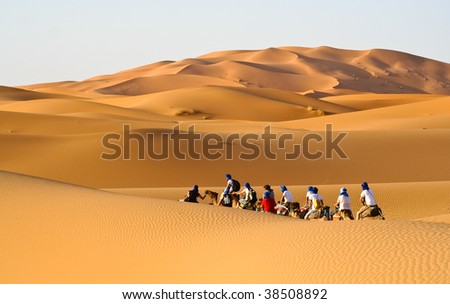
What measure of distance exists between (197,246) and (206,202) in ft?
33.1

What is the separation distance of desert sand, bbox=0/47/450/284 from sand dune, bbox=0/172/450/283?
0.03m

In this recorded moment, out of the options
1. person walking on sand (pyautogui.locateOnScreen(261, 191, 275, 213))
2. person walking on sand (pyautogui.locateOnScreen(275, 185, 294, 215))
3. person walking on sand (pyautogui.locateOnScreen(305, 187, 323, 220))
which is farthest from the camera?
person walking on sand (pyautogui.locateOnScreen(275, 185, 294, 215))

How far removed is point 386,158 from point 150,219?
19.2 m

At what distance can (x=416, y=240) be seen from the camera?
949 cm

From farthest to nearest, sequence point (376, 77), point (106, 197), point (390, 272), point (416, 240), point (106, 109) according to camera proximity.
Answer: point (376, 77) → point (106, 109) → point (106, 197) → point (416, 240) → point (390, 272)

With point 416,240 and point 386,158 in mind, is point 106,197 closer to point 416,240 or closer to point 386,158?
point 416,240

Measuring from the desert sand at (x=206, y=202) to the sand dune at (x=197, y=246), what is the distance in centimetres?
3

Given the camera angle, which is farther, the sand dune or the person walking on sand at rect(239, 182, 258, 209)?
the person walking on sand at rect(239, 182, 258, 209)

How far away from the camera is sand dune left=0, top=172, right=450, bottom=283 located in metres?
8.60

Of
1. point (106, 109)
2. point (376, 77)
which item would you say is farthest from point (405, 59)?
point (106, 109)

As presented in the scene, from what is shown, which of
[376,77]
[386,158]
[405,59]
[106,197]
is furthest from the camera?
[405,59]

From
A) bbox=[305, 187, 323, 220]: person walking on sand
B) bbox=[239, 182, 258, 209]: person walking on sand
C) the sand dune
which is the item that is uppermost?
bbox=[239, 182, 258, 209]: person walking on sand

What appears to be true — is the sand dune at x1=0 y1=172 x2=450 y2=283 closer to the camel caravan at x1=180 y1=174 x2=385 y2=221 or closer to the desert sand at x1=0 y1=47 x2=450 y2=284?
the desert sand at x1=0 y1=47 x2=450 y2=284

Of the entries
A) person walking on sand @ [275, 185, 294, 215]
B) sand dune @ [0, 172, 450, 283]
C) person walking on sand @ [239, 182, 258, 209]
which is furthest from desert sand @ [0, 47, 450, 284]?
person walking on sand @ [275, 185, 294, 215]
